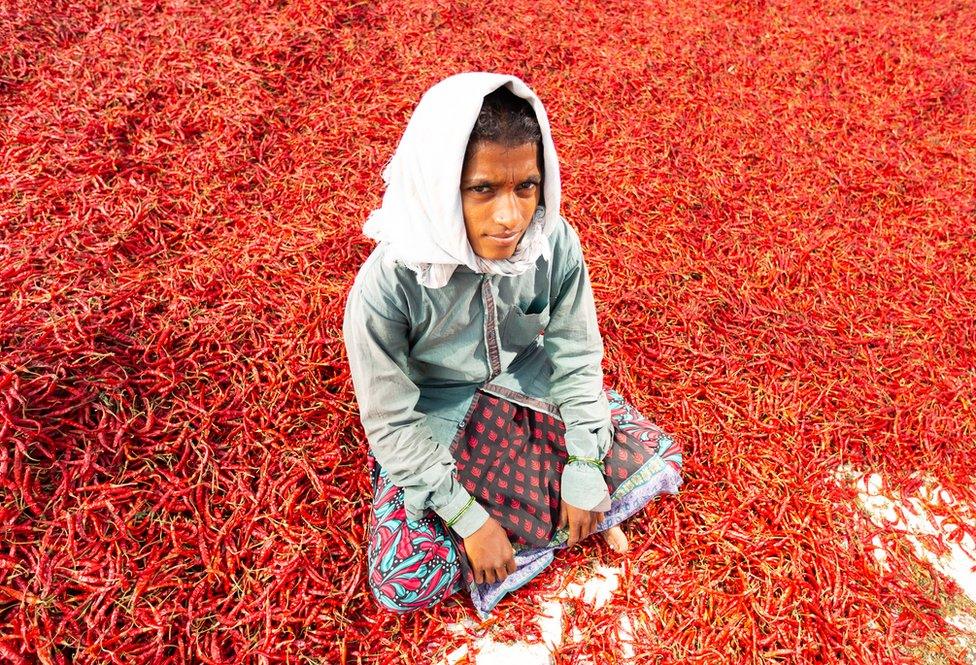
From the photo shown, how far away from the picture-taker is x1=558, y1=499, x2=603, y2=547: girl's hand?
2.31m

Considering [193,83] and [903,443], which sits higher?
[193,83]

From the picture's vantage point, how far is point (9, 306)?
2754 mm

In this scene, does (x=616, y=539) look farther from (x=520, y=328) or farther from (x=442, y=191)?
(x=442, y=191)

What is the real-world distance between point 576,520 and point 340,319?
1811 millimetres

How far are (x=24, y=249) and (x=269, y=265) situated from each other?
1.31m

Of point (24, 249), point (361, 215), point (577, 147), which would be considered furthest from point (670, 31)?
point (24, 249)

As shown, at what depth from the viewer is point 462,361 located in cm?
225

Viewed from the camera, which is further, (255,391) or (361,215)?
(361,215)

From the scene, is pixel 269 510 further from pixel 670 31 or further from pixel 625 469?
pixel 670 31

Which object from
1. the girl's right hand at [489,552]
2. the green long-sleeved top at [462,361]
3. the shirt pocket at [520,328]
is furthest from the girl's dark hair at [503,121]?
the girl's right hand at [489,552]

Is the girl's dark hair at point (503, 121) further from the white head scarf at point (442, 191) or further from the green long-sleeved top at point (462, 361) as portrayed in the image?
the green long-sleeved top at point (462, 361)

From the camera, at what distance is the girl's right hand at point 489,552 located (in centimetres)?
218

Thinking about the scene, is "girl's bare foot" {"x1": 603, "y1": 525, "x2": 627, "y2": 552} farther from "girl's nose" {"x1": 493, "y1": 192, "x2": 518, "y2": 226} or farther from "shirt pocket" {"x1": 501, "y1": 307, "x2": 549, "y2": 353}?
"girl's nose" {"x1": 493, "y1": 192, "x2": 518, "y2": 226}

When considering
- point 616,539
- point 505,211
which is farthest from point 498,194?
point 616,539
